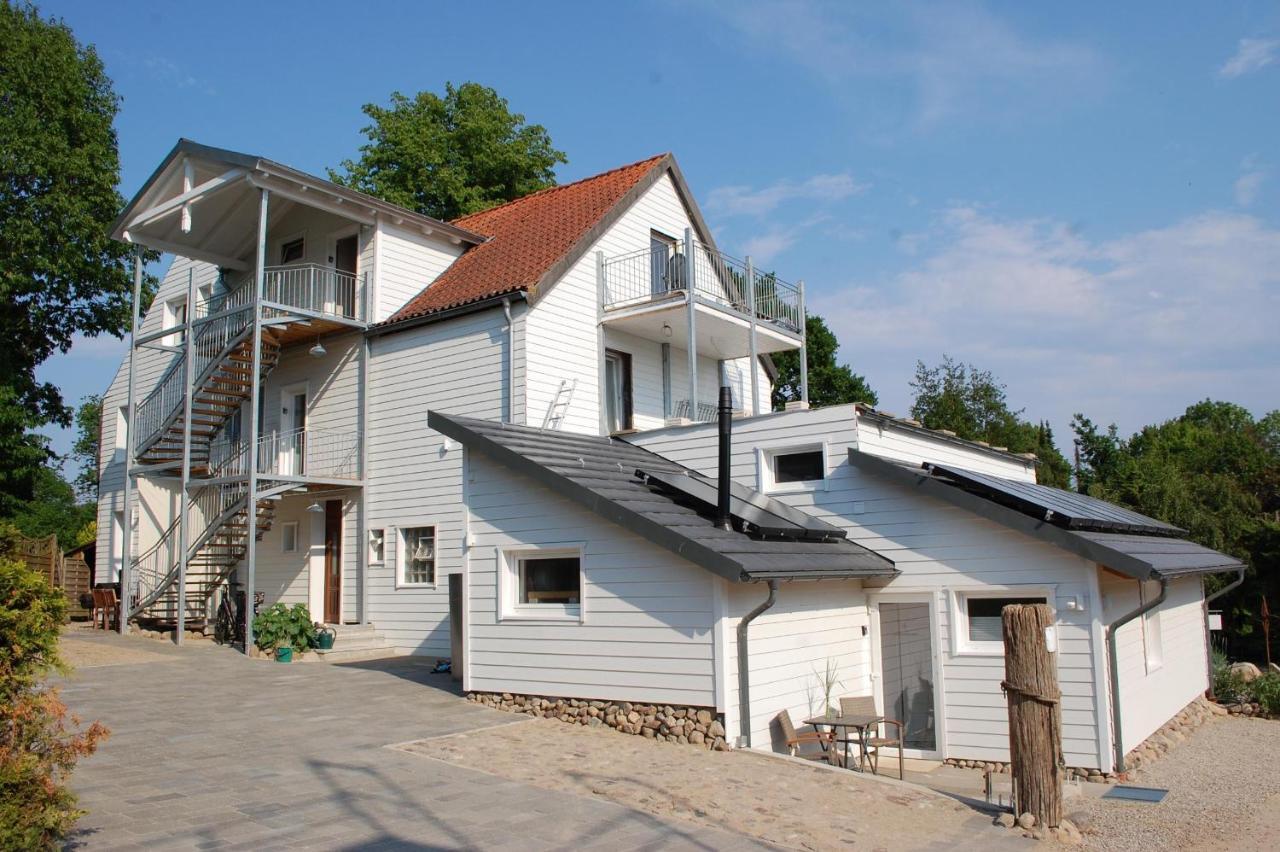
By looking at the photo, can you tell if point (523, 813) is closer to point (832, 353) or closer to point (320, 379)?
point (320, 379)

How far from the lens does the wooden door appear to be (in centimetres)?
1911

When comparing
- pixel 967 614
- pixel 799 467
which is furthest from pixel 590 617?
pixel 967 614

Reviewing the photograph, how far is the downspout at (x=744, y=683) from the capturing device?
9953mm

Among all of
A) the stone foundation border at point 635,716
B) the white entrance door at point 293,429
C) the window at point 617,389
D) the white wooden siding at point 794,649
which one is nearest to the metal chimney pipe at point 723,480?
the white wooden siding at point 794,649

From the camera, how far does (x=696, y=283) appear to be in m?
20.5

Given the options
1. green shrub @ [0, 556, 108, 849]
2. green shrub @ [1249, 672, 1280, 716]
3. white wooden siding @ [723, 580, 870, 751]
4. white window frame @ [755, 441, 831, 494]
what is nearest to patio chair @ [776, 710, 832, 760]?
white wooden siding @ [723, 580, 870, 751]

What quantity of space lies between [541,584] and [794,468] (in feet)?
13.3

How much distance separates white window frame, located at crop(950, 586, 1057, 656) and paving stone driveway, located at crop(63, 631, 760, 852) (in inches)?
213

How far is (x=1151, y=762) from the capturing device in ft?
38.2

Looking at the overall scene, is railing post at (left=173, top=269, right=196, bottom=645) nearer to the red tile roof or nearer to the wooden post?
the red tile roof

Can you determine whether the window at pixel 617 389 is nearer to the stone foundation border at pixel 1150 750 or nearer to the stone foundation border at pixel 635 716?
the stone foundation border at pixel 635 716

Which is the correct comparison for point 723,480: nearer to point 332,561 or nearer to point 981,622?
point 981,622

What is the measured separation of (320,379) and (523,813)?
46.3ft

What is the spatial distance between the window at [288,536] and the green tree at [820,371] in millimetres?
19579
